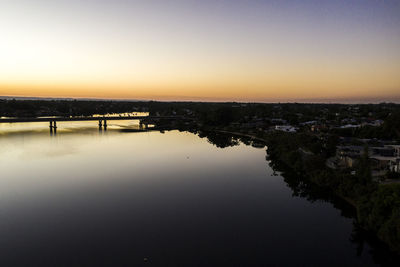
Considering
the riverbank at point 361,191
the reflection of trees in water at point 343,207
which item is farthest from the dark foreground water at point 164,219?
the riverbank at point 361,191

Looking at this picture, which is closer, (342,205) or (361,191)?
(361,191)

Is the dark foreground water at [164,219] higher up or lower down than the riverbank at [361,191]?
lower down

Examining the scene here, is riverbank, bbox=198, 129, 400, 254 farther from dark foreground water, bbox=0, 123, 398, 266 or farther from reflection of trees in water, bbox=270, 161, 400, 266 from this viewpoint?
dark foreground water, bbox=0, 123, 398, 266

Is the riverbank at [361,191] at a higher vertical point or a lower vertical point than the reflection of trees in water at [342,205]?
higher

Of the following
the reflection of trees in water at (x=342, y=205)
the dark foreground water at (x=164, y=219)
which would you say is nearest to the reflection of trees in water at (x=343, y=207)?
the reflection of trees in water at (x=342, y=205)

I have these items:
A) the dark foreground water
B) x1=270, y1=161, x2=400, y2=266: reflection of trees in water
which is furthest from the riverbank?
the dark foreground water

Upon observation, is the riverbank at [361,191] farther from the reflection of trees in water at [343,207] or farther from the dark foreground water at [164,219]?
the dark foreground water at [164,219]

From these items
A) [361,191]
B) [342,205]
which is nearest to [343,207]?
A: [342,205]

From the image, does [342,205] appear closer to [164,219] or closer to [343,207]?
[343,207]
